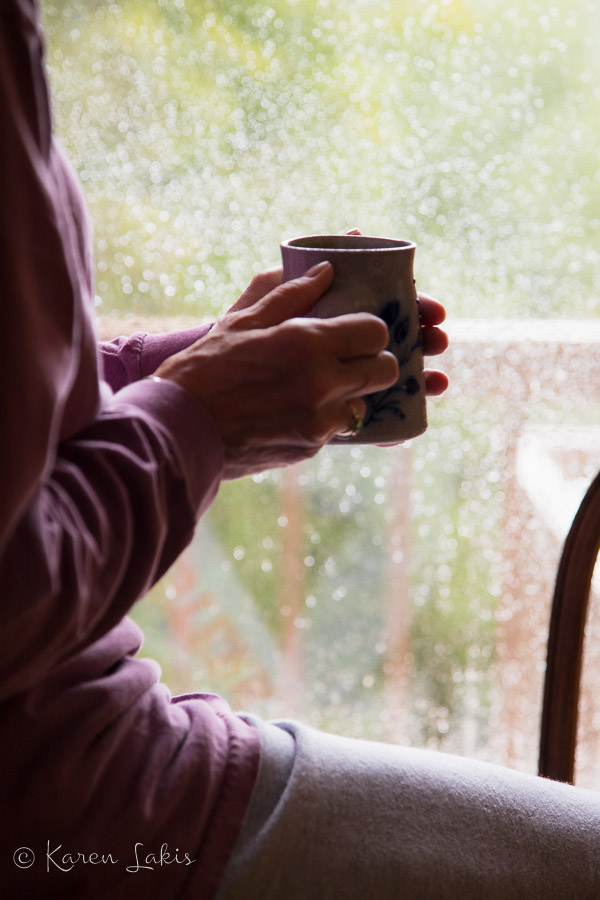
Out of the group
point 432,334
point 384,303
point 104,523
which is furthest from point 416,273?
point 104,523

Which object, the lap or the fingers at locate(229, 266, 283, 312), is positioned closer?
the lap

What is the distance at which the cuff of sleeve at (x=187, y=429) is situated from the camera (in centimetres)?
57

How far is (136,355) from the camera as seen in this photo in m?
0.88

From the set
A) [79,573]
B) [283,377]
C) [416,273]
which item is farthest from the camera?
[416,273]

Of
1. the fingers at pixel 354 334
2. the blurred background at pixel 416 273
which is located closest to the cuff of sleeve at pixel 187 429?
the fingers at pixel 354 334

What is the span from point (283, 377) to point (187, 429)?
0.08 meters

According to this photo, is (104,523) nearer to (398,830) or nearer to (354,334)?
(354,334)

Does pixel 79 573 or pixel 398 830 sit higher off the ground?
pixel 79 573

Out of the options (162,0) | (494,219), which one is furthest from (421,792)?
(162,0)

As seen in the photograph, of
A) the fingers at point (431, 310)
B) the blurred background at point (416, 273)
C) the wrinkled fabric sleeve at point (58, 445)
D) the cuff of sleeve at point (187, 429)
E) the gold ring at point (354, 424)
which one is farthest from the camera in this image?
the blurred background at point (416, 273)

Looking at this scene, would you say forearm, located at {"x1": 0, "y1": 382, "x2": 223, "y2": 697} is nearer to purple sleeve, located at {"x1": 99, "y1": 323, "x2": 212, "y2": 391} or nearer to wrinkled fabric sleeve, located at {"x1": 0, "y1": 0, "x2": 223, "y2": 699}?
wrinkled fabric sleeve, located at {"x1": 0, "y1": 0, "x2": 223, "y2": 699}

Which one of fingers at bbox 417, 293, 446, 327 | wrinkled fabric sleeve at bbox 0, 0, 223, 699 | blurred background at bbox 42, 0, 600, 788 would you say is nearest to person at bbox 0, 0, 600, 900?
wrinkled fabric sleeve at bbox 0, 0, 223, 699

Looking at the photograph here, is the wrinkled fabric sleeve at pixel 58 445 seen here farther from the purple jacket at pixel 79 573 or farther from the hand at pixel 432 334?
the hand at pixel 432 334

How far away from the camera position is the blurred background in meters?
1.58
